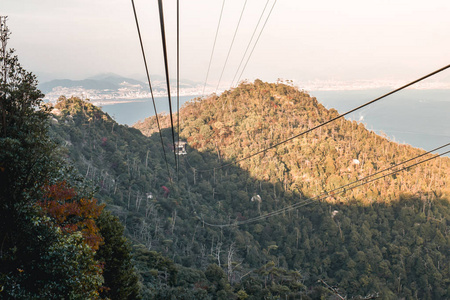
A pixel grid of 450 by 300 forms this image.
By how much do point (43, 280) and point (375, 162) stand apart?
169 feet

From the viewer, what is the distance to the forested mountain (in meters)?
30.4

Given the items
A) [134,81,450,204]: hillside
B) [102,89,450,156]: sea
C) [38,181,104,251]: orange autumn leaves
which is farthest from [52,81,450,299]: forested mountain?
[102,89,450,156]: sea

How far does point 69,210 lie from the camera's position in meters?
9.23

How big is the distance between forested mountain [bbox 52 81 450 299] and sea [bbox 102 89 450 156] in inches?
1520

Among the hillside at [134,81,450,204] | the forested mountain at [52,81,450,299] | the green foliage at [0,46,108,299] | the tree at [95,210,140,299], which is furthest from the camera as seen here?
the hillside at [134,81,450,204]

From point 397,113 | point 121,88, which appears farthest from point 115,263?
point 397,113

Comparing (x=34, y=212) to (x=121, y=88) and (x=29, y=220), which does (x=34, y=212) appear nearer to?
(x=29, y=220)

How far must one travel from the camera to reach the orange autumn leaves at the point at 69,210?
8773mm

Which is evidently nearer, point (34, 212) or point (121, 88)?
point (34, 212)

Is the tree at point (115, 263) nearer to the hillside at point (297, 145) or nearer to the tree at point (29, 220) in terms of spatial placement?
the tree at point (29, 220)

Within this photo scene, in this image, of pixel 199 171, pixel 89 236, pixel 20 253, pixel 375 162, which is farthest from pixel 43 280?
pixel 375 162

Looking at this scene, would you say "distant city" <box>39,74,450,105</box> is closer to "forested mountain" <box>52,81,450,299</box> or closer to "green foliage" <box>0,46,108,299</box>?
"forested mountain" <box>52,81,450,299</box>

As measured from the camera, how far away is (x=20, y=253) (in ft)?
24.6

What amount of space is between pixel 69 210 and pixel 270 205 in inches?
1577
